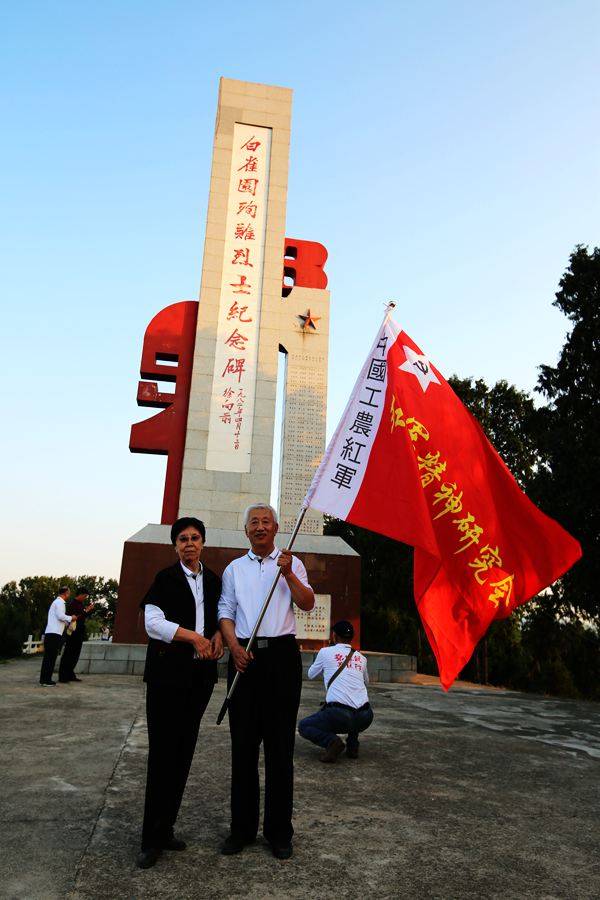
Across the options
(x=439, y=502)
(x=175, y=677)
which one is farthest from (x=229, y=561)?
(x=175, y=677)

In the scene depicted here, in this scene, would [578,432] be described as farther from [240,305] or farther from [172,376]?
[172,376]

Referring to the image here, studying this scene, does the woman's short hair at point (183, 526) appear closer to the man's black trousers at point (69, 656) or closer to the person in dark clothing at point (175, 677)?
the person in dark clothing at point (175, 677)

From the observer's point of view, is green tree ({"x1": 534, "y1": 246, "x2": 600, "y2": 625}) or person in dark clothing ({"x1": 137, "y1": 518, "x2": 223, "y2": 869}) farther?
green tree ({"x1": 534, "y1": 246, "x2": 600, "y2": 625})

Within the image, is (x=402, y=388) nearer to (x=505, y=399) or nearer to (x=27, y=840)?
(x=27, y=840)

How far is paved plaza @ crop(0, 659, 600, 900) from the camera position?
2.40 m

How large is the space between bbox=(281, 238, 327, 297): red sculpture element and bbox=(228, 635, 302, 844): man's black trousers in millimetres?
12544

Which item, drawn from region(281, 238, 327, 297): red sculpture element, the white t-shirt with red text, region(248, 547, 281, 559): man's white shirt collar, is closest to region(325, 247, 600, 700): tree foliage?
region(281, 238, 327, 297): red sculpture element

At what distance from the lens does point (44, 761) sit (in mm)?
4141

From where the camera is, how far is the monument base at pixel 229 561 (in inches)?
452

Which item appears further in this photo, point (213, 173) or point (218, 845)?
point (213, 173)

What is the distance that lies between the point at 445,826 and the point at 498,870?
0.57 m

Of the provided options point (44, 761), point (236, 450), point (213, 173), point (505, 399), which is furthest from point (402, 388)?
point (505, 399)

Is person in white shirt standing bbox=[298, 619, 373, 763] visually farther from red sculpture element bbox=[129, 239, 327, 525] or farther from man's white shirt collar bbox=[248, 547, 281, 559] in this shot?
red sculpture element bbox=[129, 239, 327, 525]

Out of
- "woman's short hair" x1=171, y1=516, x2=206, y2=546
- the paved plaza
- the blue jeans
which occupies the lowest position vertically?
the paved plaza
